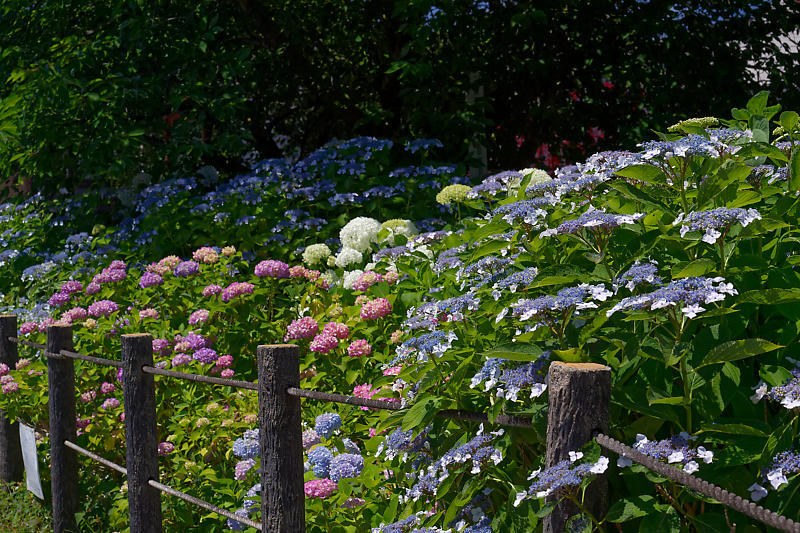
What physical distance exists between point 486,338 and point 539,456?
1.46ft

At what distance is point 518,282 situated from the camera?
2.08m

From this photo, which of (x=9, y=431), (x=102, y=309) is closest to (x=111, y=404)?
(x=102, y=309)

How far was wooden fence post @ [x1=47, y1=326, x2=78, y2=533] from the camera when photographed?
4508 millimetres

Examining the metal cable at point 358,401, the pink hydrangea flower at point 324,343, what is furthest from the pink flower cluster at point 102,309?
the metal cable at point 358,401

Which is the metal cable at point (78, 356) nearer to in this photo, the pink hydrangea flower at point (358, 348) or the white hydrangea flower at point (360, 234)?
the pink hydrangea flower at point (358, 348)

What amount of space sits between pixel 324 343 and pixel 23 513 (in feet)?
8.92

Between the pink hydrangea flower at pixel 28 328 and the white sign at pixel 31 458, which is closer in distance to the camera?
the white sign at pixel 31 458

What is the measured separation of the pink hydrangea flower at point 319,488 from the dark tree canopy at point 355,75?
4758 millimetres

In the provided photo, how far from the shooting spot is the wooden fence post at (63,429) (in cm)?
451

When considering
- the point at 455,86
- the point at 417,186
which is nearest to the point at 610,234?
the point at 417,186

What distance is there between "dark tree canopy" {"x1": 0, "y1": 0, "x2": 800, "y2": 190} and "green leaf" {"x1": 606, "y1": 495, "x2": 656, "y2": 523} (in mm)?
6011

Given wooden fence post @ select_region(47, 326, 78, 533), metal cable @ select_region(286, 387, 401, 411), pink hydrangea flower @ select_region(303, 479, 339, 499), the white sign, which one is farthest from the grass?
metal cable @ select_region(286, 387, 401, 411)

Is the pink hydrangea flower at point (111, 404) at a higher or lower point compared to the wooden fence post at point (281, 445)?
lower

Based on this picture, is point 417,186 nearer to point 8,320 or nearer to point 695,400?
point 8,320
